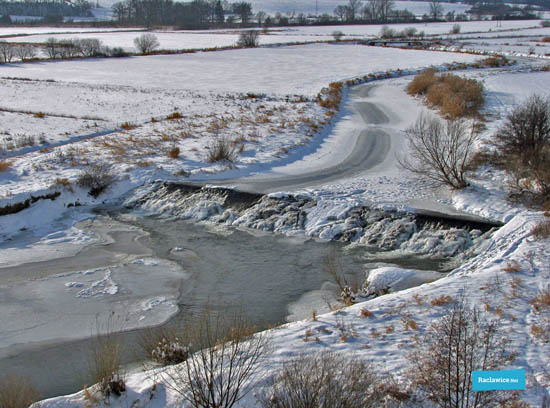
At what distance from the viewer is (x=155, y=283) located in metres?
13.1

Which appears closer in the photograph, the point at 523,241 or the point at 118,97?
the point at 523,241

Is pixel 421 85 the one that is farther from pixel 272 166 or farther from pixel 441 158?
pixel 441 158

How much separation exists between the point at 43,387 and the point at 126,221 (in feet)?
30.1

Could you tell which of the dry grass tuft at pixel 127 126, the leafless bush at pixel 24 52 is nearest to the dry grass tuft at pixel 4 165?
the dry grass tuft at pixel 127 126

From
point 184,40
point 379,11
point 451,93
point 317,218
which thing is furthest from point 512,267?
point 379,11

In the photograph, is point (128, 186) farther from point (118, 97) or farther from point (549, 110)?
point (118, 97)

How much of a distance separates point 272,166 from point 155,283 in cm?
1021

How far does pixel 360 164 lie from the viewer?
2170 centimetres

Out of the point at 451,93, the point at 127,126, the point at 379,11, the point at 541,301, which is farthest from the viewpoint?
the point at 379,11

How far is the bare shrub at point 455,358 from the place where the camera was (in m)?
6.54

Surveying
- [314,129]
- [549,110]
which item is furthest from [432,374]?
[314,129]

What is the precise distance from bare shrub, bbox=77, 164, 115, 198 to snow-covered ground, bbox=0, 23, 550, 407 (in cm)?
35

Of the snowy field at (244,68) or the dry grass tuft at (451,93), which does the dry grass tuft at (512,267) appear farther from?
the snowy field at (244,68)
